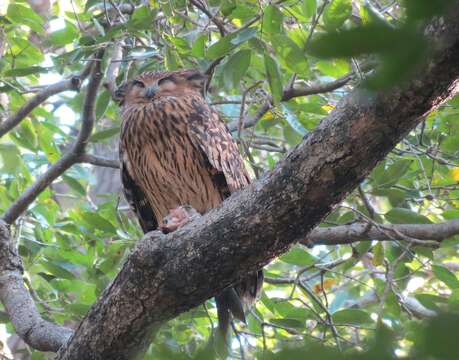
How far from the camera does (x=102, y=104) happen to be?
456cm

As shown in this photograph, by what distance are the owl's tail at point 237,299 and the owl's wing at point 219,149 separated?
54 cm

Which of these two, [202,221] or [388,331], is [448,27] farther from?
[202,221]

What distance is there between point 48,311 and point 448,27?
3351 millimetres

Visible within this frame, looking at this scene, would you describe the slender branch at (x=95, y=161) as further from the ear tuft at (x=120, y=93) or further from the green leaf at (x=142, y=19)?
the green leaf at (x=142, y=19)

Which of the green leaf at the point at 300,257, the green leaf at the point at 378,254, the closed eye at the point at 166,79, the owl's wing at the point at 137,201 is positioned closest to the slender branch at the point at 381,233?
the green leaf at the point at 378,254

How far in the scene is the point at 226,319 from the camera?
11.8ft

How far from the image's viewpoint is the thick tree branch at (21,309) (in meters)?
3.36

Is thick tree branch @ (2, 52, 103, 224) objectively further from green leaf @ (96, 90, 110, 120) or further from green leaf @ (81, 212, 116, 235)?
green leaf @ (81, 212, 116, 235)

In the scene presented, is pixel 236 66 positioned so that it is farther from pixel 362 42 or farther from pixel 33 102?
pixel 362 42

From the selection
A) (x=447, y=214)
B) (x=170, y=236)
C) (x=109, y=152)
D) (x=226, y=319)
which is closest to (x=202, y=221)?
(x=170, y=236)

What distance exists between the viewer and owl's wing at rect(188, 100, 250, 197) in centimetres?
391

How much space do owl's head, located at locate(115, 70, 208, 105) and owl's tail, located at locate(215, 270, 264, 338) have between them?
146 centimetres

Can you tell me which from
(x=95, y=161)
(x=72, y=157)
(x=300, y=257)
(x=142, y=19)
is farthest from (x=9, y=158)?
(x=300, y=257)

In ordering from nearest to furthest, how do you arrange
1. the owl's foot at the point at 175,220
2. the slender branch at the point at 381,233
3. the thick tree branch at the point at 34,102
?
the owl's foot at the point at 175,220 < the slender branch at the point at 381,233 < the thick tree branch at the point at 34,102
